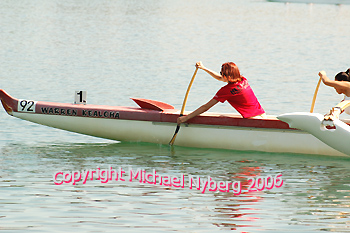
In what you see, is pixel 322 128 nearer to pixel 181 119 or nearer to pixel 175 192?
pixel 181 119

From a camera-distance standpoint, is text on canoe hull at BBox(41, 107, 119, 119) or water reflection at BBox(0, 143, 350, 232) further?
text on canoe hull at BBox(41, 107, 119, 119)

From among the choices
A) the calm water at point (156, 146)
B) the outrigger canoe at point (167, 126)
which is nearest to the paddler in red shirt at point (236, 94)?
the outrigger canoe at point (167, 126)

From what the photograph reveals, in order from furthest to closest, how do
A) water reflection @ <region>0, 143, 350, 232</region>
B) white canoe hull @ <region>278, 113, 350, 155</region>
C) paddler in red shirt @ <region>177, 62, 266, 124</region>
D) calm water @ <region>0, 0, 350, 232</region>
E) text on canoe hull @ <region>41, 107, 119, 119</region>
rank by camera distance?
text on canoe hull @ <region>41, 107, 119, 119</region>, paddler in red shirt @ <region>177, 62, 266, 124</region>, white canoe hull @ <region>278, 113, 350, 155</region>, calm water @ <region>0, 0, 350, 232</region>, water reflection @ <region>0, 143, 350, 232</region>

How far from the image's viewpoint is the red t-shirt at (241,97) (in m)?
12.1

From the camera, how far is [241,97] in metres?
12.2

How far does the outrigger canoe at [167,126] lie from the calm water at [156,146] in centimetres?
18

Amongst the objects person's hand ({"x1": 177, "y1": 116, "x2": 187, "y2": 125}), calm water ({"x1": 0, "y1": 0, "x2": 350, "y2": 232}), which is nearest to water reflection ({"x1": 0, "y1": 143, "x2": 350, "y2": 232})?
calm water ({"x1": 0, "y1": 0, "x2": 350, "y2": 232})

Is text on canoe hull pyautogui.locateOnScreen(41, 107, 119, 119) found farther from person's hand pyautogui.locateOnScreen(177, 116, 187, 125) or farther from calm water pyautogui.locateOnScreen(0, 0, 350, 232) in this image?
person's hand pyautogui.locateOnScreen(177, 116, 187, 125)

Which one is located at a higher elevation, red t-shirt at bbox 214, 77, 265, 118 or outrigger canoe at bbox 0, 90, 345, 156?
red t-shirt at bbox 214, 77, 265, 118

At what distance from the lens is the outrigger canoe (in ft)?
40.1

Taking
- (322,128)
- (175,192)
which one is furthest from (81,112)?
(322,128)

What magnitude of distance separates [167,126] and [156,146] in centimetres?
45

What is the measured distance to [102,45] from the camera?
34344 mm

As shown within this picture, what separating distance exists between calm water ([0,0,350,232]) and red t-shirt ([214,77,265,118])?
0.73 m
